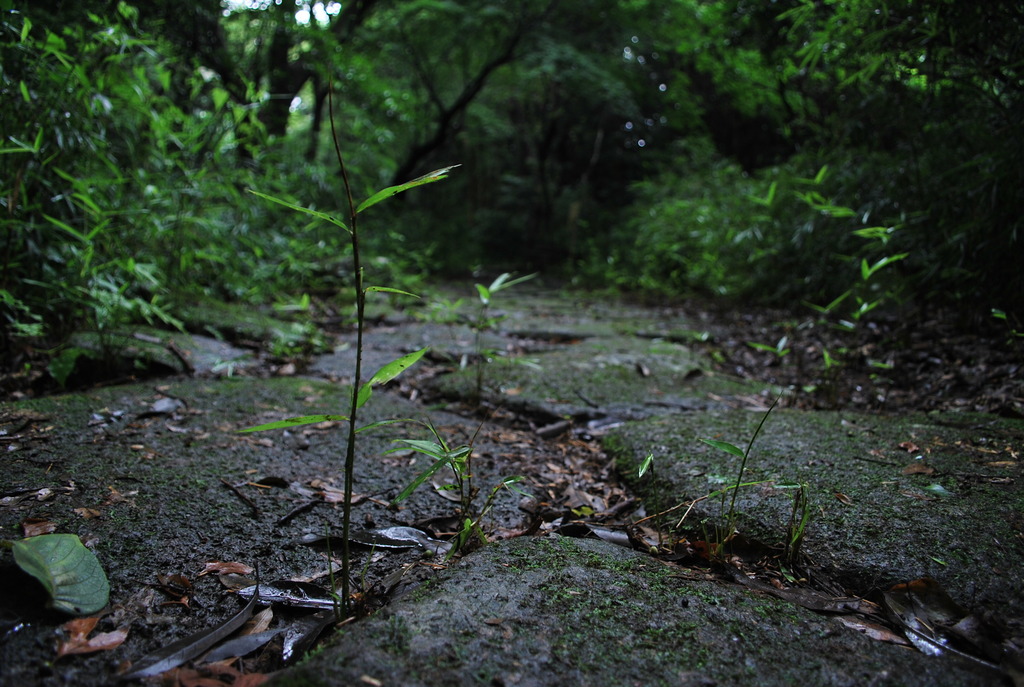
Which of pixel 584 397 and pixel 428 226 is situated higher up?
pixel 428 226

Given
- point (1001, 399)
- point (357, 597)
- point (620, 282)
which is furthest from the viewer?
point (620, 282)

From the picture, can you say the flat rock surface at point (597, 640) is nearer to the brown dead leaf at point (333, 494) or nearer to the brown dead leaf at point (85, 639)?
the brown dead leaf at point (85, 639)

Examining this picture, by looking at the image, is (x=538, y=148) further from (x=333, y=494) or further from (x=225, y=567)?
(x=225, y=567)

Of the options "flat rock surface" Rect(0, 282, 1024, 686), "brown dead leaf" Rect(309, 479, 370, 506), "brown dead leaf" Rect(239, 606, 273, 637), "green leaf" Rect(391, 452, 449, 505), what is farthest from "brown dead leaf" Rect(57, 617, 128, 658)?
"brown dead leaf" Rect(309, 479, 370, 506)

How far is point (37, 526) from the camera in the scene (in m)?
0.89

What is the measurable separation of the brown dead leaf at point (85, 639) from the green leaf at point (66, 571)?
0.02 m

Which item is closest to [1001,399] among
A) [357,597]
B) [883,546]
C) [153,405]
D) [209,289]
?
[883,546]

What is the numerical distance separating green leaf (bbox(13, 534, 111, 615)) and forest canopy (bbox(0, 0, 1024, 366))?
724mm

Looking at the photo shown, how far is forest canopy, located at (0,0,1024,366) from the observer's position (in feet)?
6.62

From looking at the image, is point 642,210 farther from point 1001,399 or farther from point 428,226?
point 1001,399

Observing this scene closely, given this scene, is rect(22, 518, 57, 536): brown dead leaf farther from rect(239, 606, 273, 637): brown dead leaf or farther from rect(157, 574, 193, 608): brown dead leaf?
rect(239, 606, 273, 637): brown dead leaf

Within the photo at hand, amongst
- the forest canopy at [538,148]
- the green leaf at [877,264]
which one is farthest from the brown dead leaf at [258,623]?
the green leaf at [877,264]

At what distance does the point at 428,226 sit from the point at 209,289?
9376 mm

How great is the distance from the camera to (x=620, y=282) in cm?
710
